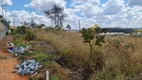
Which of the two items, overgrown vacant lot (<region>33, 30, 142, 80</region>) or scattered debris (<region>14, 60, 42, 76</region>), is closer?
overgrown vacant lot (<region>33, 30, 142, 80</region>)

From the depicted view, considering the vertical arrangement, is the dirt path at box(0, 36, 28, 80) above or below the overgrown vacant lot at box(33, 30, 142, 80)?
below

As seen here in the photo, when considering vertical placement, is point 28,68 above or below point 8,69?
above

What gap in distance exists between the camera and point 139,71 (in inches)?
261

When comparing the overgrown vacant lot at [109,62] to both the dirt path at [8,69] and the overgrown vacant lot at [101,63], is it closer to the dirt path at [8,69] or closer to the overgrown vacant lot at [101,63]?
the overgrown vacant lot at [101,63]

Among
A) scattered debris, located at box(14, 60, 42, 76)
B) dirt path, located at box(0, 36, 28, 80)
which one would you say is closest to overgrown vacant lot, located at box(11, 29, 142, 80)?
scattered debris, located at box(14, 60, 42, 76)

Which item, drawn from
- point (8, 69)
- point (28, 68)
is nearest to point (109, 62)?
point (28, 68)

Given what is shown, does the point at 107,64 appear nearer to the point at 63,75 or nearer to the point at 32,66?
the point at 63,75

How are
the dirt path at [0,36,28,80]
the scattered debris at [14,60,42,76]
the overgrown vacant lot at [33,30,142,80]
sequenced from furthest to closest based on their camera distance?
the scattered debris at [14,60,42,76], the dirt path at [0,36,28,80], the overgrown vacant lot at [33,30,142,80]

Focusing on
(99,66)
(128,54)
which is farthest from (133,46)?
(99,66)

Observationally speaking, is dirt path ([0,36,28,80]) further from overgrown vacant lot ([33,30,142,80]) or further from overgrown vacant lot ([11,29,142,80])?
overgrown vacant lot ([33,30,142,80])

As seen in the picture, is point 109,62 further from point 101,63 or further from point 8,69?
point 8,69

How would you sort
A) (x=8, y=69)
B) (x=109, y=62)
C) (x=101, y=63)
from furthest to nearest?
(x=8, y=69)
(x=101, y=63)
(x=109, y=62)

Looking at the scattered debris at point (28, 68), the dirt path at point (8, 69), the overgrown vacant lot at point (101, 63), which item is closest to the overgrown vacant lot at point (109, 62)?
the overgrown vacant lot at point (101, 63)

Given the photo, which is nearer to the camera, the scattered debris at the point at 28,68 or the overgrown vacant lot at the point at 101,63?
the overgrown vacant lot at the point at 101,63
